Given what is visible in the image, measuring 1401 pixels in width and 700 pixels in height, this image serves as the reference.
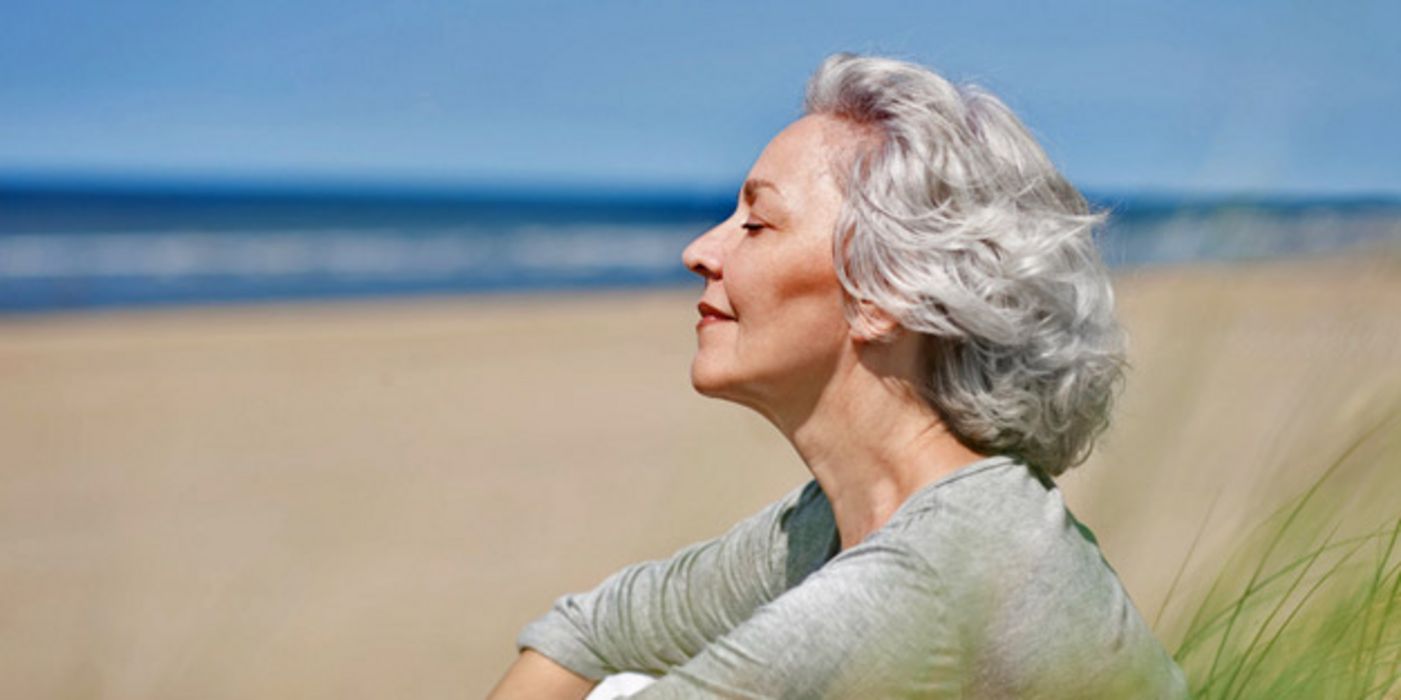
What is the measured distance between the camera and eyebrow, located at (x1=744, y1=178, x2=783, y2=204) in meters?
2.08

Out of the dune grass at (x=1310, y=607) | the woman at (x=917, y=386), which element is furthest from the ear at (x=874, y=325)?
the dune grass at (x=1310, y=607)

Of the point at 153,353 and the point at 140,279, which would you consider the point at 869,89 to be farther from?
the point at 140,279

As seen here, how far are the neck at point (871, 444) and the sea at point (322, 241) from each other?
31 cm

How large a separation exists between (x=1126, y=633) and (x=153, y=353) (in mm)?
11179

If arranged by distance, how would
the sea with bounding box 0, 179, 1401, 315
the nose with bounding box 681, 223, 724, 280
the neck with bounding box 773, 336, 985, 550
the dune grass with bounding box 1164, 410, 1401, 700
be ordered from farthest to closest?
the sea with bounding box 0, 179, 1401, 315, the nose with bounding box 681, 223, 724, 280, the neck with bounding box 773, 336, 985, 550, the dune grass with bounding box 1164, 410, 1401, 700

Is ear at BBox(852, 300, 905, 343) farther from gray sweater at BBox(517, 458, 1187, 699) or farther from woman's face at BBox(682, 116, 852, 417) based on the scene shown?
gray sweater at BBox(517, 458, 1187, 699)

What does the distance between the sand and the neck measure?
112mm

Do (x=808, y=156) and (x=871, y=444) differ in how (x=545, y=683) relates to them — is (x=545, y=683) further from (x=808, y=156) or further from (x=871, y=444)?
(x=808, y=156)

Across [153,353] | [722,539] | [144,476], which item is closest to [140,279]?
[153,353]

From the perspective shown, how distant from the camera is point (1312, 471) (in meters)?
1.30

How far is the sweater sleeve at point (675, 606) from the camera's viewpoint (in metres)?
2.31

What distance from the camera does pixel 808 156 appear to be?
6.82 ft

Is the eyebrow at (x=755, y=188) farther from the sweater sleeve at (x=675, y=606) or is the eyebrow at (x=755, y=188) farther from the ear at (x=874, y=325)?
the sweater sleeve at (x=675, y=606)

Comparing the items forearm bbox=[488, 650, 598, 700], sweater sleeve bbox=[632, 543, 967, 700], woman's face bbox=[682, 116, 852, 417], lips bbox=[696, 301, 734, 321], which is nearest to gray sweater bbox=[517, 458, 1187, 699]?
sweater sleeve bbox=[632, 543, 967, 700]
